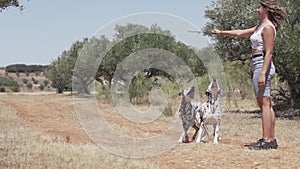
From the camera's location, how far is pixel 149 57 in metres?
13.0

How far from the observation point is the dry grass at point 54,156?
7.43 metres

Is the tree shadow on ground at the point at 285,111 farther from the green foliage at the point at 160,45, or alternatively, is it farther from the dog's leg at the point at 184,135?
the dog's leg at the point at 184,135

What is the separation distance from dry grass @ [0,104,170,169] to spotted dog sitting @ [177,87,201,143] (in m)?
1.79

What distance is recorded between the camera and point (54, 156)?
8.19 meters

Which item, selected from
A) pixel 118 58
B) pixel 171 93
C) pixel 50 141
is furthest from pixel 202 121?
pixel 118 58

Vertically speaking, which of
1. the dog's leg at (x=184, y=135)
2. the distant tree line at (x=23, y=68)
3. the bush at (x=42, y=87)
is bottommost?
the dog's leg at (x=184, y=135)

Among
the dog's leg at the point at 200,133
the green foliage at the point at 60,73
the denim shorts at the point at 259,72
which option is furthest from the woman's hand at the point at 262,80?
the green foliage at the point at 60,73

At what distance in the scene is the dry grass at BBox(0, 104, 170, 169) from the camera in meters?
7.43

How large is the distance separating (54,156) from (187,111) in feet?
9.39

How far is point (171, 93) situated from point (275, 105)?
918cm

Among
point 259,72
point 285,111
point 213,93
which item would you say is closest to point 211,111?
point 213,93

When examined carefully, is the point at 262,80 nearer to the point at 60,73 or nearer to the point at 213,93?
the point at 213,93

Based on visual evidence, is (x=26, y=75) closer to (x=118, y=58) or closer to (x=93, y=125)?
(x=118, y=58)

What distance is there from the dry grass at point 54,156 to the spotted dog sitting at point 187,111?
179 cm
